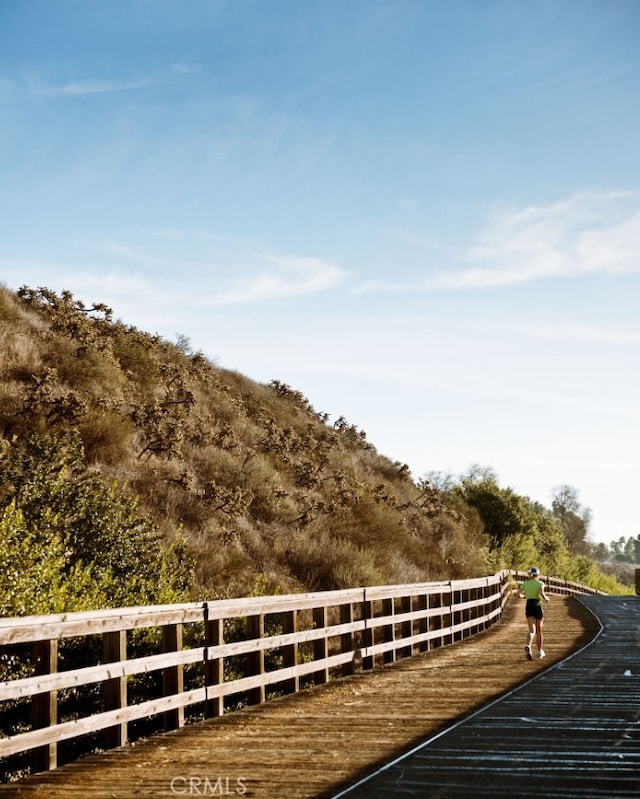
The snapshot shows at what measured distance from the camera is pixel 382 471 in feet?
164

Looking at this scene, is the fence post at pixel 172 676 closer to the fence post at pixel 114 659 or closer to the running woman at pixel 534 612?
the fence post at pixel 114 659

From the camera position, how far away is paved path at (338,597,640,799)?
7.14 meters

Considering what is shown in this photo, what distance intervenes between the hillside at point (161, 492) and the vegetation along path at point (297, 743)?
3.44 meters

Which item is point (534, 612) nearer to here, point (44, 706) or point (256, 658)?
point (256, 658)

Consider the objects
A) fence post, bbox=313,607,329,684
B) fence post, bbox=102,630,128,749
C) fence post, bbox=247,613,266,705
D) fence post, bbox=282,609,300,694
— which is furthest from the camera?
fence post, bbox=313,607,329,684

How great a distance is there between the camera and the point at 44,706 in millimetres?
7953

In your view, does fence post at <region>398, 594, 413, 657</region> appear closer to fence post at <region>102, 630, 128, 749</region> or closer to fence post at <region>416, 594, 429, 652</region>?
fence post at <region>416, 594, 429, 652</region>

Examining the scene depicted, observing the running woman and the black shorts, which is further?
the black shorts

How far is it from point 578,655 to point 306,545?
34.2 ft

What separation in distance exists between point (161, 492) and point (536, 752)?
18.8 meters

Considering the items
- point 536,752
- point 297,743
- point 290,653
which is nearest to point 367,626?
point 290,653

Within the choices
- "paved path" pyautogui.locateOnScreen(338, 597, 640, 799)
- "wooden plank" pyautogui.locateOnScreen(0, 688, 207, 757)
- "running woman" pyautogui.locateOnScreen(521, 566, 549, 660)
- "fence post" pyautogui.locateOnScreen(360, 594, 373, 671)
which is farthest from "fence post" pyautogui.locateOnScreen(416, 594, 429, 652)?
"wooden plank" pyautogui.locateOnScreen(0, 688, 207, 757)

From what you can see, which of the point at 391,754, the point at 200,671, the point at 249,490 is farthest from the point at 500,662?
the point at 249,490

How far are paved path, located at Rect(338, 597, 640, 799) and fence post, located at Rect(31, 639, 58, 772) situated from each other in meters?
2.58
